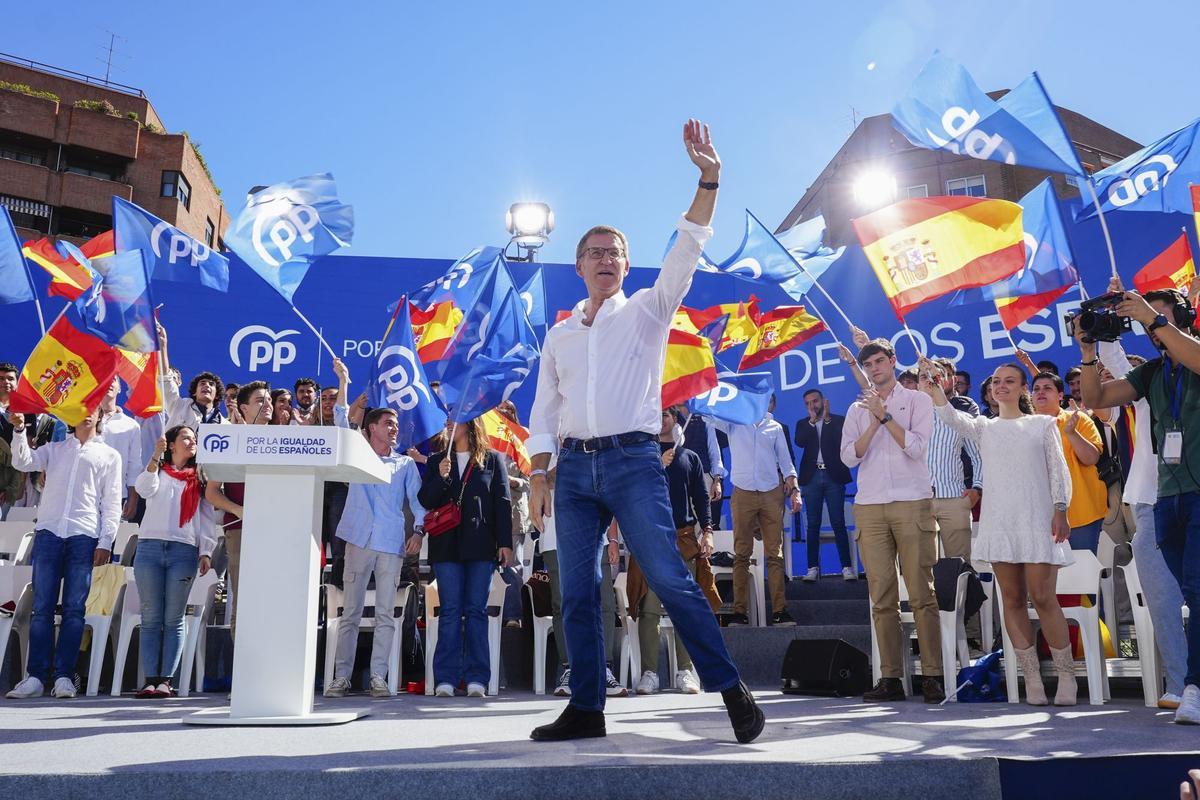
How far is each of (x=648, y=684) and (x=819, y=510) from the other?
12.2 ft

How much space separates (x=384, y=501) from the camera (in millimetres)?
6672

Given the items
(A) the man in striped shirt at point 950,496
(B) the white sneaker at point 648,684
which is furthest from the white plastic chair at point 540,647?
(A) the man in striped shirt at point 950,496

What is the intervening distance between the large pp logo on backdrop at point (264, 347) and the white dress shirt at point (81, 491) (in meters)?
4.31

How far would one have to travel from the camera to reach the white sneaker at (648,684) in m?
6.60

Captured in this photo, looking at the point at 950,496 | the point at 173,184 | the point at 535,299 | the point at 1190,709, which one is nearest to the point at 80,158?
the point at 173,184

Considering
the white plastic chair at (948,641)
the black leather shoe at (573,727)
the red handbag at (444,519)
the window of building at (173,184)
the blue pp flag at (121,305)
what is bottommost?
the black leather shoe at (573,727)

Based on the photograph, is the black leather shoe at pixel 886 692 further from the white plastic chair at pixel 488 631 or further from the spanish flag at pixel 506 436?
the spanish flag at pixel 506 436

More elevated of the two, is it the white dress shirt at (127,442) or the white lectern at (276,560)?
the white dress shirt at (127,442)

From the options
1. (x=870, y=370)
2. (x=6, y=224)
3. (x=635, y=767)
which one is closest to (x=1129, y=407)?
(x=870, y=370)

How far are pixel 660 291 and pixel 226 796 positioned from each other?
2232 mm

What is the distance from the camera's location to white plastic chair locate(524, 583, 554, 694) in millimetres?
6895

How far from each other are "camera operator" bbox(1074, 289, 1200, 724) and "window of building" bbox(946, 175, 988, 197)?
31950 mm

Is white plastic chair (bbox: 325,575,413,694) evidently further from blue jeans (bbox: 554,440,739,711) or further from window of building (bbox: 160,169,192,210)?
window of building (bbox: 160,169,192,210)


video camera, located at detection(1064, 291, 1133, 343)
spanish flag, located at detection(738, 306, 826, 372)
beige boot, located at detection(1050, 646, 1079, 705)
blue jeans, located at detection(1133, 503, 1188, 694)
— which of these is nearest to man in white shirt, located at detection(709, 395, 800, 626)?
spanish flag, located at detection(738, 306, 826, 372)
